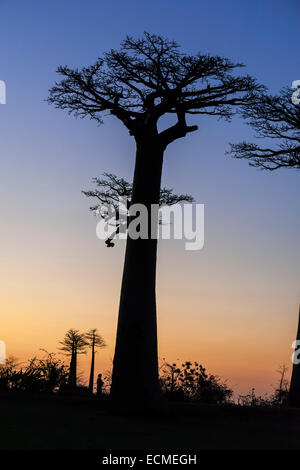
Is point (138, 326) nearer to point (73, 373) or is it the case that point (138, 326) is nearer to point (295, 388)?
point (73, 373)

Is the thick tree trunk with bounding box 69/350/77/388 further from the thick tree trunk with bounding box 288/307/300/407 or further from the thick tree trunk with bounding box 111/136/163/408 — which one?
the thick tree trunk with bounding box 288/307/300/407

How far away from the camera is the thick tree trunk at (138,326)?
14.3 metres

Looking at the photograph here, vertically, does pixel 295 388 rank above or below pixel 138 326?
below

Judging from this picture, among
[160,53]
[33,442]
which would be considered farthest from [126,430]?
[160,53]

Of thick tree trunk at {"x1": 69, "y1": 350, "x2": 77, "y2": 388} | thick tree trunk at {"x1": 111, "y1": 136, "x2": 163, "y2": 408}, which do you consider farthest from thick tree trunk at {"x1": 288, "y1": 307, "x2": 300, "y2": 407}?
thick tree trunk at {"x1": 111, "y1": 136, "x2": 163, "y2": 408}

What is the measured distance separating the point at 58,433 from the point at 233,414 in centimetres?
545

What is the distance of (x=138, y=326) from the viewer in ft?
47.6

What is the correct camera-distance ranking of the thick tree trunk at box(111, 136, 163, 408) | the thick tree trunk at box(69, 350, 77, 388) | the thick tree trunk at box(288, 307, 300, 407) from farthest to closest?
the thick tree trunk at box(288, 307, 300, 407) → the thick tree trunk at box(69, 350, 77, 388) → the thick tree trunk at box(111, 136, 163, 408)

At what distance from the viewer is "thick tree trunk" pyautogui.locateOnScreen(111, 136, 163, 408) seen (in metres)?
14.3

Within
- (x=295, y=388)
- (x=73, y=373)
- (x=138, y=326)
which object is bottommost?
(x=295, y=388)

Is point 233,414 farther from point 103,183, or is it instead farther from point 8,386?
point 103,183

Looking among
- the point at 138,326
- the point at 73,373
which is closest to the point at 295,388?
the point at 73,373

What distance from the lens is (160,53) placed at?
53.4 ft

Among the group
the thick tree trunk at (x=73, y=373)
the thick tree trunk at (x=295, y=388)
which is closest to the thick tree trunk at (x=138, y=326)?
the thick tree trunk at (x=73, y=373)
